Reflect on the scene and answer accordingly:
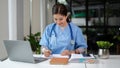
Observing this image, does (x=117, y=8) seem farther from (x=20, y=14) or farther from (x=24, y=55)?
(x=24, y=55)

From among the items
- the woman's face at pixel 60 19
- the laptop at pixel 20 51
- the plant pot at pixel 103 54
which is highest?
the woman's face at pixel 60 19

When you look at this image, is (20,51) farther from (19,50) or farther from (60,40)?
(60,40)

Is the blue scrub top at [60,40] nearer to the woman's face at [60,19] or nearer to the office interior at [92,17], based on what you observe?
the woman's face at [60,19]

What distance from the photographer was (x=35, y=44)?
537 centimetres

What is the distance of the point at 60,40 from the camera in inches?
93.8

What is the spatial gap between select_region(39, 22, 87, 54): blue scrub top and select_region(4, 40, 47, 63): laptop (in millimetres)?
453

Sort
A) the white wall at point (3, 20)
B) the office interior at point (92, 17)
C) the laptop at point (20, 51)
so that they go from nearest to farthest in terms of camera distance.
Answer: the laptop at point (20, 51), the white wall at point (3, 20), the office interior at point (92, 17)

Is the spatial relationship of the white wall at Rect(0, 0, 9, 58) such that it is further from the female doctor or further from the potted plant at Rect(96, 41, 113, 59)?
the potted plant at Rect(96, 41, 113, 59)

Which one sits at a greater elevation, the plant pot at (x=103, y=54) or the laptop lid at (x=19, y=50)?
the laptop lid at (x=19, y=50)

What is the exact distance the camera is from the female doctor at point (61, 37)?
2324 millimetres

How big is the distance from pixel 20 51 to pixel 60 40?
23.9 inches

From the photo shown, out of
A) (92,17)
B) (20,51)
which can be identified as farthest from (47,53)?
(92,17)

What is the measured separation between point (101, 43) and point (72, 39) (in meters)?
0.38

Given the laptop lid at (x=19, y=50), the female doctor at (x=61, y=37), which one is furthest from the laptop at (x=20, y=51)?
the female doctor at (x=61, y=37)
